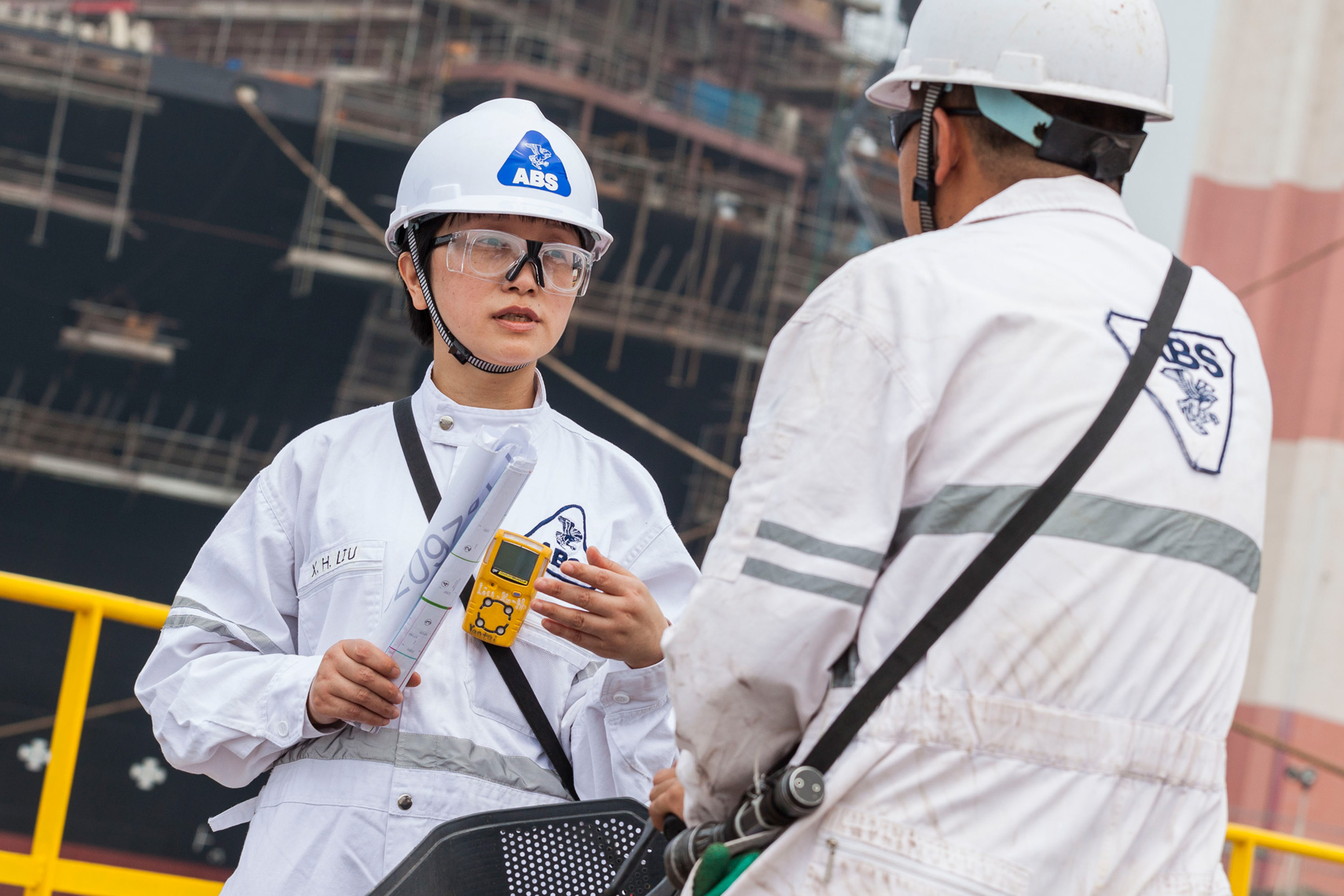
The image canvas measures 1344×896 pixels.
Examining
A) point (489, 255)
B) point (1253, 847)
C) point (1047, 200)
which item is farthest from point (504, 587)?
point (1253, 847)

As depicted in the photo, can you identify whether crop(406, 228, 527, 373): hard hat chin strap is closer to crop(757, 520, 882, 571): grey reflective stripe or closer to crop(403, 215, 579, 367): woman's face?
crop(403, 215, 579, 367): woman's face

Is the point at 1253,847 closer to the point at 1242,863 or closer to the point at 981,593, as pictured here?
the point at 1242,863

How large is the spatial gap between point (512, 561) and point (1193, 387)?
0.62m

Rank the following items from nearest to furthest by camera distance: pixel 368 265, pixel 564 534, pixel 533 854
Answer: pixel 533 854, pixel 564 534, pixel 368 265

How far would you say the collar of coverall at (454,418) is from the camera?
136 centimetres

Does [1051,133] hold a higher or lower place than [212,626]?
higher

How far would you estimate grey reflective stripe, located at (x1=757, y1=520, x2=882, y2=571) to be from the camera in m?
→ 0.80

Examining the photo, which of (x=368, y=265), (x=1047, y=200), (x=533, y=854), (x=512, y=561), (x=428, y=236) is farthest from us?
(x=368, y=265)

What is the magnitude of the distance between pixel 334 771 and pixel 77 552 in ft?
26.3

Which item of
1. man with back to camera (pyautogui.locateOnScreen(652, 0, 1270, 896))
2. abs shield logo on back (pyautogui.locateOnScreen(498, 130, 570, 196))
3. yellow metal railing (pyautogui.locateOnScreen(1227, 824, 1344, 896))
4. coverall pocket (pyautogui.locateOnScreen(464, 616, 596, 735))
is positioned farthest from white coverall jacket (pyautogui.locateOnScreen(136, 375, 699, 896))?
yellow metal railing (pyautogui.locateOnScreen(1227, 824, 1344, 896))

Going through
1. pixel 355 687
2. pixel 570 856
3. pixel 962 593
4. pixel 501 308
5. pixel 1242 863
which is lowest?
pixel 1242 863

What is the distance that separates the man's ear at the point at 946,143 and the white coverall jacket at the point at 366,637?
0.54 meters

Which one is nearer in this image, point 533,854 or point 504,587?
point 533,854

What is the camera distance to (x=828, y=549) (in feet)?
2.61
